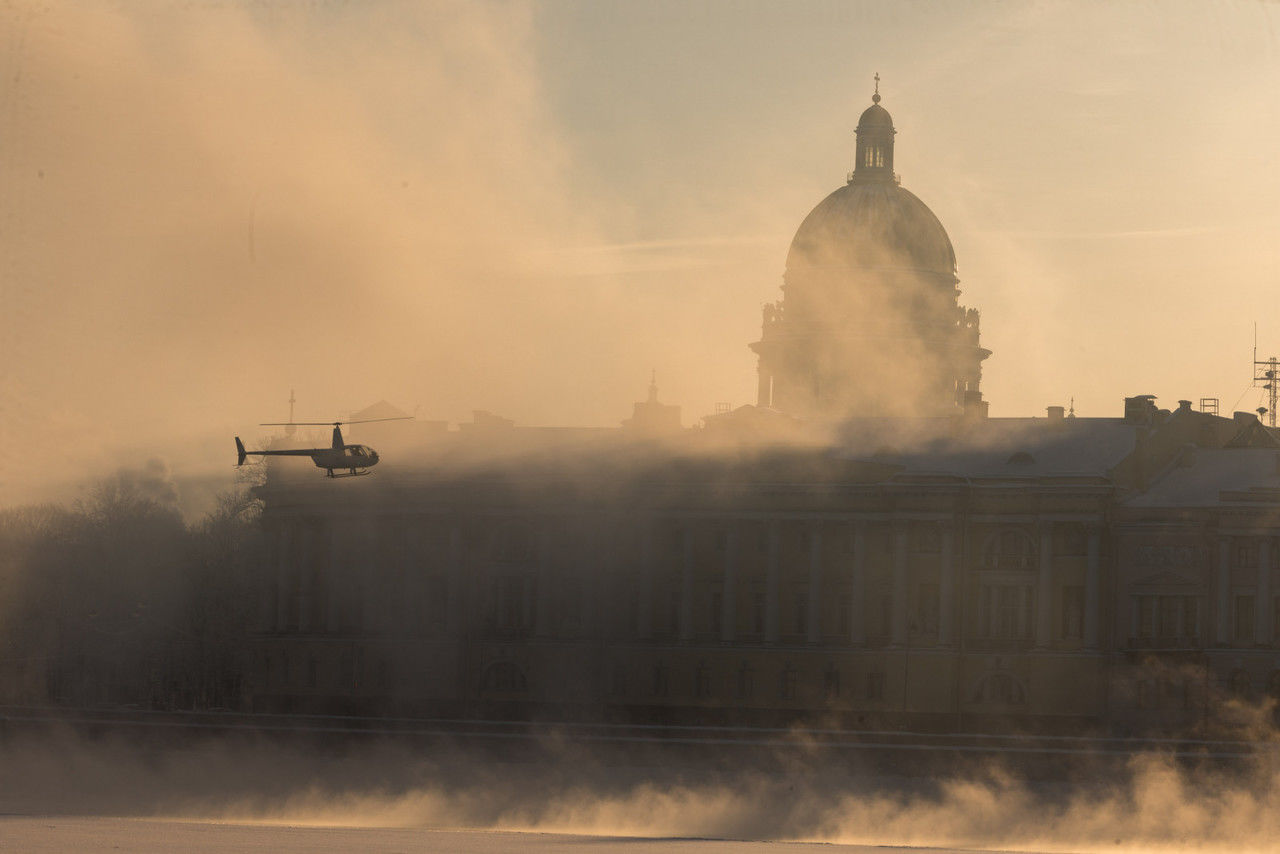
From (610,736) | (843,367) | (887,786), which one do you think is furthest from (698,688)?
(843,367)

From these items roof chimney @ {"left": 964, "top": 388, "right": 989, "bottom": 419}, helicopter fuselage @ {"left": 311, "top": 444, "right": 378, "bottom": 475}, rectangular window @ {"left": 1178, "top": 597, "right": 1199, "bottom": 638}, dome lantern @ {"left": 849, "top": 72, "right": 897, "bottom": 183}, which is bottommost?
rectangular window @ {"left": 1178, "top": 597, "right": 1199, "bottom": 638}

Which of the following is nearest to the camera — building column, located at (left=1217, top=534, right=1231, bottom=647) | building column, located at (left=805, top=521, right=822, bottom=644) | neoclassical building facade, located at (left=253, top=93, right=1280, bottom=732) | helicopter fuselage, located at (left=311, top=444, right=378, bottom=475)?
helicopter fuselage, located at (left=311, top=444, right=378, bottom=475)

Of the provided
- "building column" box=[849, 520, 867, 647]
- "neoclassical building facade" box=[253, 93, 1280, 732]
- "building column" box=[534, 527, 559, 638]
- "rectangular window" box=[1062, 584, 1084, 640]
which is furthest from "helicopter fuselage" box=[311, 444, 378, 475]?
"rectangular window" box=[1062, 584, 1084, 640]

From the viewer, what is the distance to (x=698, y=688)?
9625 cm

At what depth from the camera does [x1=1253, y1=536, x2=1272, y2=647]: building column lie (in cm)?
9388

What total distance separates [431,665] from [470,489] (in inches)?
285

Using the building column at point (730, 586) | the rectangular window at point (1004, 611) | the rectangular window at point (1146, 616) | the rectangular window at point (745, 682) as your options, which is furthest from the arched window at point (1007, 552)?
the rectangular window at point (745, 682)

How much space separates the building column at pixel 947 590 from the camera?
95.4 m

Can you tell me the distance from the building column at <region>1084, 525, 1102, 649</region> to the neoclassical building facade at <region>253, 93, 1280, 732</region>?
0.34ft

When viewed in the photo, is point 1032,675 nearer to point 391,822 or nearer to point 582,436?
point 582,436

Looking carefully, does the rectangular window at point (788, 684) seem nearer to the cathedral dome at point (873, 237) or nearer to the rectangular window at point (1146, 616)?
the rectangular window at point (1146, 616)

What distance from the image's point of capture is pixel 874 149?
153 meters

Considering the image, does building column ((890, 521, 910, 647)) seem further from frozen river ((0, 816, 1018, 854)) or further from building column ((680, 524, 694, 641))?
frozen river ((0, 816, 1018, 854))

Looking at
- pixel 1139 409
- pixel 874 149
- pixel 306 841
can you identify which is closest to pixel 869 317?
pixel 874 149
